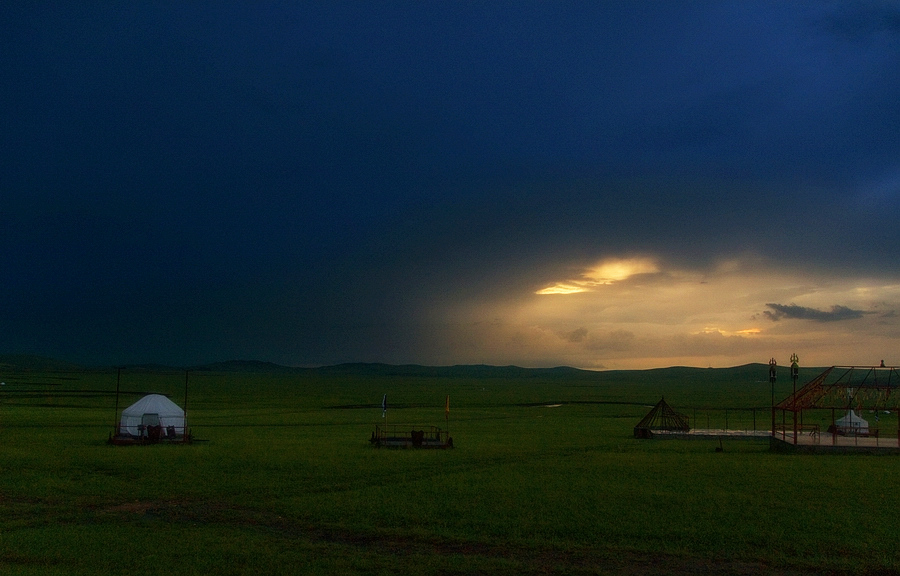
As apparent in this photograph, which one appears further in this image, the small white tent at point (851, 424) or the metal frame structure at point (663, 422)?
the small white tent at point (851, 424)

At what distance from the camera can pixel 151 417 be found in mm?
46219

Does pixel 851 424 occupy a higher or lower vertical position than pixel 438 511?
lower

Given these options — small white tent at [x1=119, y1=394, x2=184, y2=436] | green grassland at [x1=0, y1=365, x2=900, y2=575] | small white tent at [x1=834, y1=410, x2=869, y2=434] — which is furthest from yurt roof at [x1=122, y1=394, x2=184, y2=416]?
small white tent at [x1=834, y1=410, x2=869, y2=434]

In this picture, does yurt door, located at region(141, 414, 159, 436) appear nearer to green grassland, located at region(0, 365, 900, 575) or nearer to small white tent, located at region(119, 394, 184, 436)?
small white tent, located at region(119, 394, 184, 436)

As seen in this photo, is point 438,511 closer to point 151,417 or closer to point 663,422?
point 151,417

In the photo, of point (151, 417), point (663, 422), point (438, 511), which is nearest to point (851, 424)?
point (663, 422)

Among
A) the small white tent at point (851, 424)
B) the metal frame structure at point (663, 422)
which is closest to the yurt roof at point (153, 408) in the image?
the metal frame structure at point (663, 422)

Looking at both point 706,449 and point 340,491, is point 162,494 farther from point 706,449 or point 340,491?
point 706,449

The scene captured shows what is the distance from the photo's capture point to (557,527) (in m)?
20.9

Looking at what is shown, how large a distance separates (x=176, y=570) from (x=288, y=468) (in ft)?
54.4

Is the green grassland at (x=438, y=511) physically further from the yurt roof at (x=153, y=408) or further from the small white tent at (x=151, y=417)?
the yurt roof at (x=153, y=408)

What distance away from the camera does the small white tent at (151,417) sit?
1816 inches

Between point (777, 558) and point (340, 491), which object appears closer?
point (777, 558)

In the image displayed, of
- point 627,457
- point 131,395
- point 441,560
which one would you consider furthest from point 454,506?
point 131,395
